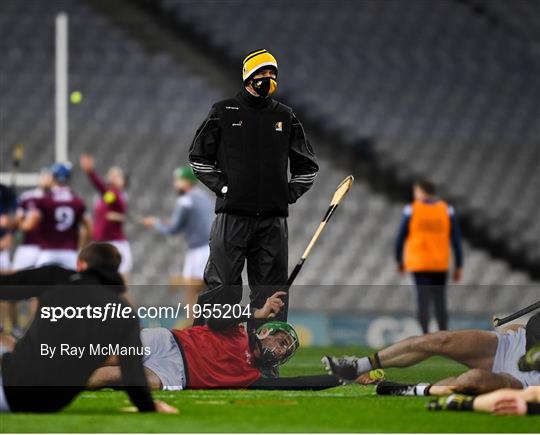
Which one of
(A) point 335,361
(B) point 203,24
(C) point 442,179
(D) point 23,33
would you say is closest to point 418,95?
(C) point 442,179

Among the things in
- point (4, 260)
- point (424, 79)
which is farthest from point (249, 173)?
point (424, 79)

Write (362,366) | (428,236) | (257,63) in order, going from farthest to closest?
(428,236)
(257,63)
(362,366)

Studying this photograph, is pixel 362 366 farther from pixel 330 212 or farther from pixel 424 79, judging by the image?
pixel 424 79

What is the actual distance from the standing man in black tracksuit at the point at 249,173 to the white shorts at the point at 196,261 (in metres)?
4.80

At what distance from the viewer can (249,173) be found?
6359mm

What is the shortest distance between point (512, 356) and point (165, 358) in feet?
5.06

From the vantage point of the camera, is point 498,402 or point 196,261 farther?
point 196,261

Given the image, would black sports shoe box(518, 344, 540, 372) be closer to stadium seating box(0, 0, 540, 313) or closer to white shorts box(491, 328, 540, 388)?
white shorts box(491, 328, 540, 388)

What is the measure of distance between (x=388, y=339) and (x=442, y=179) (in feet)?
14.2

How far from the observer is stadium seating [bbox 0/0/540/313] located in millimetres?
14359

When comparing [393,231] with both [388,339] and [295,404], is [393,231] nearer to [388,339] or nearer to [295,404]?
[388,339]

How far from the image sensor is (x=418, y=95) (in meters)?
15.2

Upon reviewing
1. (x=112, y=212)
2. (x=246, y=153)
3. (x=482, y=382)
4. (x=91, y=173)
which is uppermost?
(x=91, y=173)

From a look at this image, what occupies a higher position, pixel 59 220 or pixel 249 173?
pixel 59 220
